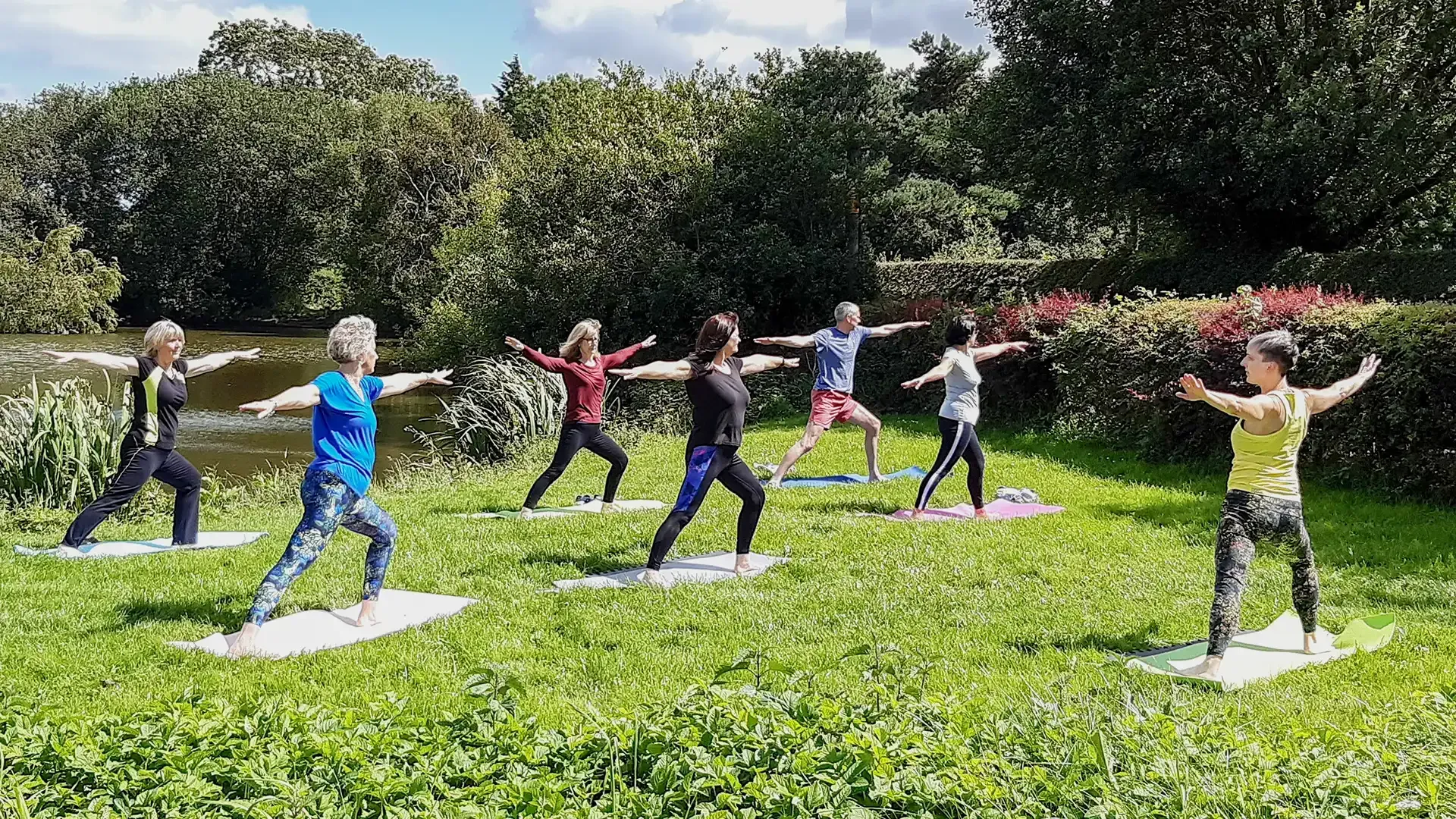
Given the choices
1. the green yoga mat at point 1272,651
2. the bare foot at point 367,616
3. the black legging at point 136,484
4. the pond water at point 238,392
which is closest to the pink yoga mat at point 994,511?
the green yoga mat at point 1272,651

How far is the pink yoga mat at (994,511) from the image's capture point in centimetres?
941

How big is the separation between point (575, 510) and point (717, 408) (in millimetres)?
3477

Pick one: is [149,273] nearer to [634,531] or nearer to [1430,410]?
[634,531]

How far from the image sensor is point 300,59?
67.0m

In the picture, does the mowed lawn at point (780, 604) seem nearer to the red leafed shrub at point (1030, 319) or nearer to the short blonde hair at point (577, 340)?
the short blonde hair at point (577, 340)

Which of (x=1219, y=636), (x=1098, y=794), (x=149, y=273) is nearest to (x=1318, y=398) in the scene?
(x=1219, y=636)

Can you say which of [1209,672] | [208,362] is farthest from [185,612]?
[1209,672]

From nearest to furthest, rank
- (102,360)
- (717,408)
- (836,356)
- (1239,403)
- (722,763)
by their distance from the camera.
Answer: (722,763) → (1239,403) → (717,408) → (102,360) → (836,356)

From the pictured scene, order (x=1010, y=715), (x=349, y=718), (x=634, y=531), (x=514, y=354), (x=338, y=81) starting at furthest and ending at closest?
(x=338, y=81)
(x=514, y=354)
(x=634, y=531)
(x=1010, y=715)
(x=349, y=718)

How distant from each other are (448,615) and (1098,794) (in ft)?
13.8

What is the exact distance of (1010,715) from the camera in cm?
429

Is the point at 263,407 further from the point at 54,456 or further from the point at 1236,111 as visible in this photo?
the point at 1236,111

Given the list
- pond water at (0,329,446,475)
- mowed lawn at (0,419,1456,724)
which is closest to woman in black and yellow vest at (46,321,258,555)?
mowed lawn at (0,419,1456,724)

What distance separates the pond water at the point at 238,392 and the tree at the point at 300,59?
23.7 m
